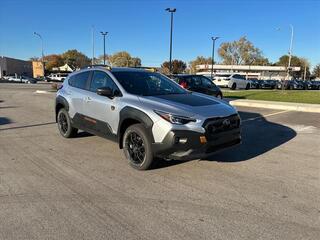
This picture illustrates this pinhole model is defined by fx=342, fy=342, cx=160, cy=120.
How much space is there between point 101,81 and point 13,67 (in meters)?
103

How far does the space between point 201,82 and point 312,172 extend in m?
11.2

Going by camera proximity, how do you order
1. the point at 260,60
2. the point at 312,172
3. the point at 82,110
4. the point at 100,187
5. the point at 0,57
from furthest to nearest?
1. the point at 260,60
2. the point at 0,57
3. the point at 82,110
4. the point at 312,172
5. the point at 100,187

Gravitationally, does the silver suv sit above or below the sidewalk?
above

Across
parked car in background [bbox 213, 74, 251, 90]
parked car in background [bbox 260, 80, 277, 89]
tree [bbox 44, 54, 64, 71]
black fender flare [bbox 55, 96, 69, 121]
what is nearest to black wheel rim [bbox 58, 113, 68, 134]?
black fender flare [bbox 55, 96, 69, 121]

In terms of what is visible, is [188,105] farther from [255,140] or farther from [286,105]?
[286,105]

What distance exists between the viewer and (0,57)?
90688mm

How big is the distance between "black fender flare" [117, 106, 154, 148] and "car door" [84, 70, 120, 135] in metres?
0.14

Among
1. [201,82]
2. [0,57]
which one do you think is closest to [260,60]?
[0,57]

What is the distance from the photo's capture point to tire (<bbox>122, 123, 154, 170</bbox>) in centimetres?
544

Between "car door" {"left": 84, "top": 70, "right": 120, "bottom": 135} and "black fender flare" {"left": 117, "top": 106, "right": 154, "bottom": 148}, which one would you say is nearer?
"black fender flare" {"left": 117, "top": 106, "right": 154, "bottom": 148}

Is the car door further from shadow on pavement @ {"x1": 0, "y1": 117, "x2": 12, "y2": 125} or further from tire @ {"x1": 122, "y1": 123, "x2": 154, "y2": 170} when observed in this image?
shadow on pavement @ {"x1": 0, "y1": 117, "x2": 12, "y2": 125}

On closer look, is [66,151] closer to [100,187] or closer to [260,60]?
[100,187]

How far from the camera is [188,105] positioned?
5523 millimetres

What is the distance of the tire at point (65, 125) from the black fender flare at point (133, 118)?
2308 mm
